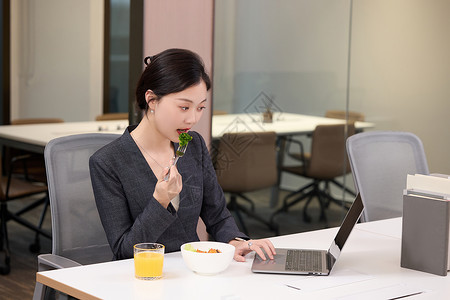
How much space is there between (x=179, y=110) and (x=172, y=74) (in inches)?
4.5

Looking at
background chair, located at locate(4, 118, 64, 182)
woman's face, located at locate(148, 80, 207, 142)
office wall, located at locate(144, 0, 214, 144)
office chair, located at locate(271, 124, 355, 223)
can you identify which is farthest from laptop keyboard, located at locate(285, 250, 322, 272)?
background chair, located at locate(4, 118, 64, 182)

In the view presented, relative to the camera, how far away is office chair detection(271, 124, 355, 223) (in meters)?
4.25

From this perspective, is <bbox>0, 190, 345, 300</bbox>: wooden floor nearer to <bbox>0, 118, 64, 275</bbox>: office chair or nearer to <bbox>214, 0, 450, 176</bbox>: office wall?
<bbox>0, 118, 64, 275</bbox>: office chair

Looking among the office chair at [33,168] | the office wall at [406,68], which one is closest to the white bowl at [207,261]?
the office wall at [406,68]

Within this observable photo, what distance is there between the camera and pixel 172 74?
6.95 feet

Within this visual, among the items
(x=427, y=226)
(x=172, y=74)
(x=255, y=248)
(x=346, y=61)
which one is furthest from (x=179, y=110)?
(x=346, y=61)

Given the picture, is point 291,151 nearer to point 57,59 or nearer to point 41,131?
point 41,131

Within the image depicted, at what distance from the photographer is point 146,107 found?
2.22 meters

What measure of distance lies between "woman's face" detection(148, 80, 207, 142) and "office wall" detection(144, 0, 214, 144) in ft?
5.45

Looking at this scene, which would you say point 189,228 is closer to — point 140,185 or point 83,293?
point 140,185

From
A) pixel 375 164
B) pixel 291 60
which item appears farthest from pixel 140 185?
pixel 291 60

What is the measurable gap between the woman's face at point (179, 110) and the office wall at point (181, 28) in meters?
1.66

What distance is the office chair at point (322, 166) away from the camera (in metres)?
4.25

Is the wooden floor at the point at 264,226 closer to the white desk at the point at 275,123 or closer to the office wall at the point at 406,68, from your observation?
the white desk at the point at 275,123
